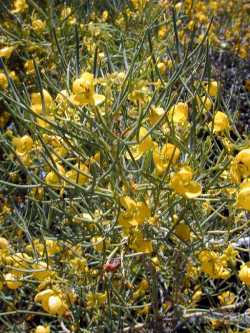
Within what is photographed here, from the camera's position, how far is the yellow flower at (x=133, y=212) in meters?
1.14

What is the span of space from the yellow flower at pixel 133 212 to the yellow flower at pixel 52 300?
0.40 meters

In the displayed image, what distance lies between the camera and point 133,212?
115cm

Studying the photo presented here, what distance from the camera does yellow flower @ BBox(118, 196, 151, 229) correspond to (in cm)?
114

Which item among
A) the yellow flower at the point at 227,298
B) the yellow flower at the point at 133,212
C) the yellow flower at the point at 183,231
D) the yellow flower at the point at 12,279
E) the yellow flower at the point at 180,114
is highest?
the yellow flower at the point at 180,114

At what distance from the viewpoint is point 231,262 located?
4.54 ft

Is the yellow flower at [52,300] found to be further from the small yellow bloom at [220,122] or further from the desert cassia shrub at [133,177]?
the small yellow bloom at [220,122]

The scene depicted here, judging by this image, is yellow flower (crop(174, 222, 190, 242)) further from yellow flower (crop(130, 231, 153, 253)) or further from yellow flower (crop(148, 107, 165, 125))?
yellow flower (crop(148, 107, 165, 125))

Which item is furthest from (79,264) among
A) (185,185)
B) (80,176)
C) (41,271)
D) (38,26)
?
(38,26)

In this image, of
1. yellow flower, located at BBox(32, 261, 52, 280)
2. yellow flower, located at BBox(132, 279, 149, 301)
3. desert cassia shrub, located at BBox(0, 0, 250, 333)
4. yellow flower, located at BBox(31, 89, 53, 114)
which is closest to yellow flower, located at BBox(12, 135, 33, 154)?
desert cassia shrub, located at BBox(0, 0, 250, 333)

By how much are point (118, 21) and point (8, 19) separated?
607mm

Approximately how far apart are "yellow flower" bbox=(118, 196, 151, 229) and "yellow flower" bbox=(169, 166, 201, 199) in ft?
0.30

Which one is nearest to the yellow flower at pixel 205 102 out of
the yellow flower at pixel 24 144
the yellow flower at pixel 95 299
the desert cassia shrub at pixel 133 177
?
the desert cassia shrub at pixel 133 177

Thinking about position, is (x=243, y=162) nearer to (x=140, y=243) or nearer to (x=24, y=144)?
(x=140, y=243)

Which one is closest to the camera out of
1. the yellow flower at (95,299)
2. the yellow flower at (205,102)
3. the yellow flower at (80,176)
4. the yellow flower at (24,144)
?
the yellow flower at (205,102)
